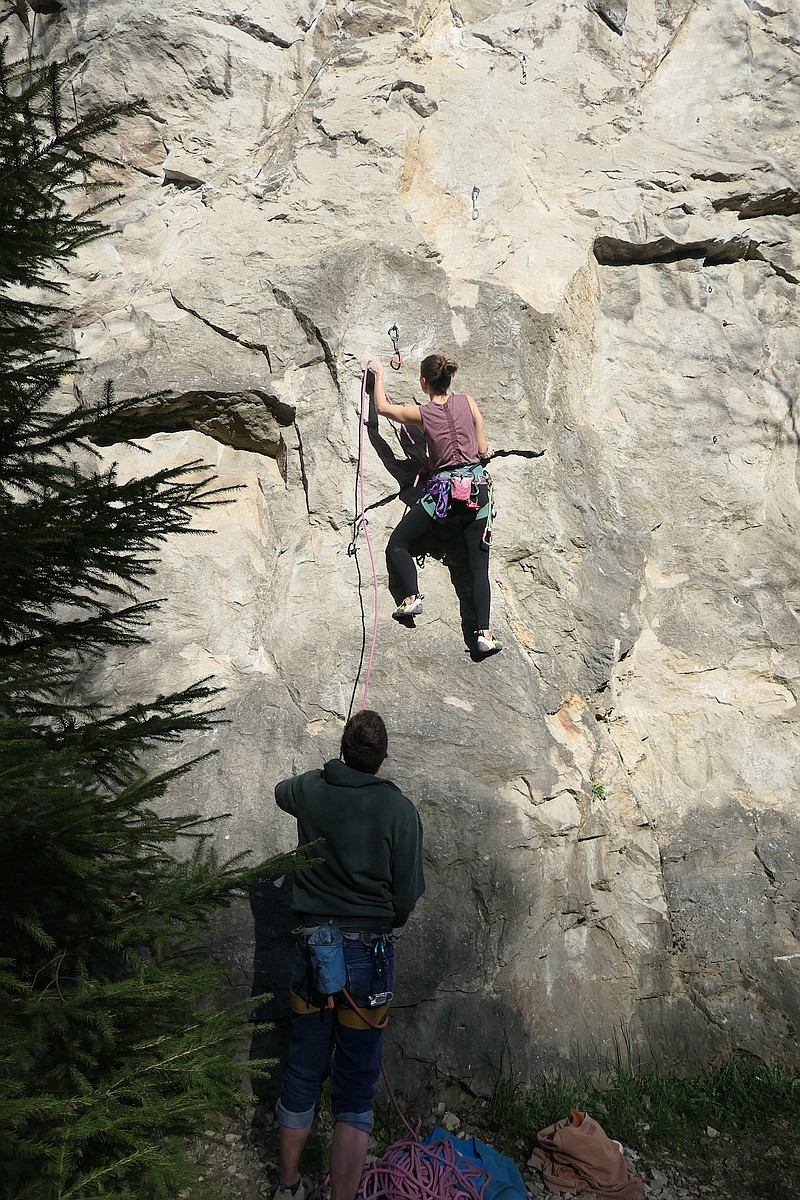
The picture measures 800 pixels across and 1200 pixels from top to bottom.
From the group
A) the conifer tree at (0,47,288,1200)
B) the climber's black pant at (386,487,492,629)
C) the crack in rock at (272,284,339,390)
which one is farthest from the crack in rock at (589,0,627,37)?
the conifer tree at (0,47,288,1200)

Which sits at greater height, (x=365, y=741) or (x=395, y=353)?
(x=395, y=353)

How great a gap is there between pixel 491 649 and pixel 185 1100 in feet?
9.19

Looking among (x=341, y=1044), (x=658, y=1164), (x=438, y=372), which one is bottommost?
(x=658, y=1164)

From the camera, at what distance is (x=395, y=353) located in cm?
486

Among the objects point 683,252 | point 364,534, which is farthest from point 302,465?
point 683,252

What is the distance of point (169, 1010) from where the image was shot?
7.42 ft

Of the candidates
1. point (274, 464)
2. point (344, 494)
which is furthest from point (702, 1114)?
point (274, 464)

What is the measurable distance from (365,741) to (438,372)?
2.32 metres

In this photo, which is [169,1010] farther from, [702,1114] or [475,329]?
[475,329]

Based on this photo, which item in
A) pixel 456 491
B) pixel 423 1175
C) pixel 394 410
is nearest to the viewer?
pixel 423 1175

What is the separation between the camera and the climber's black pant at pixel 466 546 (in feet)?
14.6

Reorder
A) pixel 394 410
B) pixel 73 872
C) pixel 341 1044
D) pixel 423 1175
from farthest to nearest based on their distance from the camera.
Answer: pixel 394 410, pixel 423 1175, pixel 341 1044, pixel 73 872

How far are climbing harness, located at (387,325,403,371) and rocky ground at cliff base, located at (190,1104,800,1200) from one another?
3971 millimetres

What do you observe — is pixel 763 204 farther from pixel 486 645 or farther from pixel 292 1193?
pixel 292 1193
